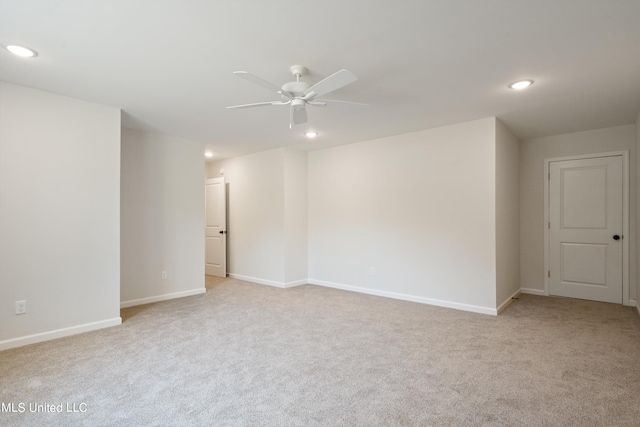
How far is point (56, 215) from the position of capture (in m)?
3.27

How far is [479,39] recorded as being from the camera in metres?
2.24

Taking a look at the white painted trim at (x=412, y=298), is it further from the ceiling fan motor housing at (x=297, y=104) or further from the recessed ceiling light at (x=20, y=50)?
the recessed ceiling light at (x=20, y=50)

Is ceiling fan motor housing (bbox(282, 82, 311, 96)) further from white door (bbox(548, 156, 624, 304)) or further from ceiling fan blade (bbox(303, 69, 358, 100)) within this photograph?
white door (bbox(548, 156, 624, 304))

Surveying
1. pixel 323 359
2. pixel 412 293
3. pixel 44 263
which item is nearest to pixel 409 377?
pixel 323 359

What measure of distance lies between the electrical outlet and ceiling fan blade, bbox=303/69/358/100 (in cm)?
316

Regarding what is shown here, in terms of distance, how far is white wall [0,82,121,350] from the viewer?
3.01 metres

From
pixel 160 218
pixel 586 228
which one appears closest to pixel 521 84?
pixel 586 228

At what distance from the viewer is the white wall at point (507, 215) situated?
4133 millimetres

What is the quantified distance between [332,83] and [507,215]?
347 centimetres

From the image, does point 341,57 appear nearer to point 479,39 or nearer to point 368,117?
point 479,39

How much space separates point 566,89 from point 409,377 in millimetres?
2950

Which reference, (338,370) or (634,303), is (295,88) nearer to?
(338,370)

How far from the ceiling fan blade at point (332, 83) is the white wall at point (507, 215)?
2647mm

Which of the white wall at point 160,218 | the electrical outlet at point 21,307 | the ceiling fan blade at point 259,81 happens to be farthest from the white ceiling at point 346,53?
the electrical outlet at point 21,307
